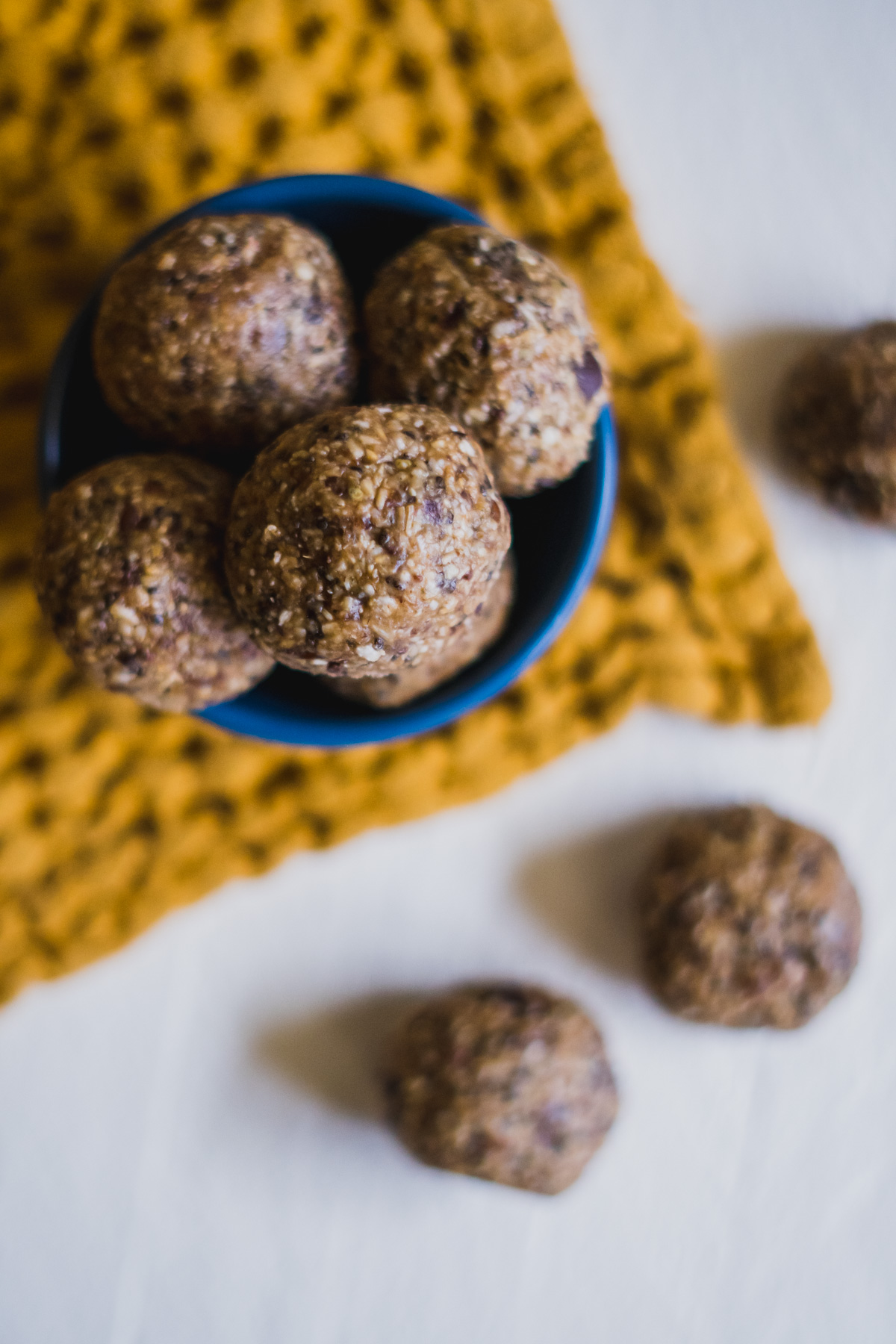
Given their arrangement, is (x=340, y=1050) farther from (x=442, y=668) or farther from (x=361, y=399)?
(x=361, y=399)

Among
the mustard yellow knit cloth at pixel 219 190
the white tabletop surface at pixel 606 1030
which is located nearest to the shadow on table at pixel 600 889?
the white tabletop surface at pixel 606 1030

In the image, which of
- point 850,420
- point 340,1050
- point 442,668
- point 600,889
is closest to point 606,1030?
point 600,889

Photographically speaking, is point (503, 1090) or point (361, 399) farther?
point (503, 1090)

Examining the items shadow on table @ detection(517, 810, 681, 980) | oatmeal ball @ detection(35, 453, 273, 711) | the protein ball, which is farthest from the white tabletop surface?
oatmeal ball @ detection(35, 453, 273, 711)

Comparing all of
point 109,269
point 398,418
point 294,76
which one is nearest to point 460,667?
point 398,418

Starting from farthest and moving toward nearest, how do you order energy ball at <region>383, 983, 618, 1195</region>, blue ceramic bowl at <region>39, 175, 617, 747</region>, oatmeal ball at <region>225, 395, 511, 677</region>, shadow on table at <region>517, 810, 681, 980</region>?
shadow on table at <region>517, 810, 681, 980</region>
energy ball at <region>383, 983, 618, 1195</region>
blue ceramic bowl at <region>39, 175, 617, 747</region>
oatmeal ball at <region>225, 395, 511, 677</region>

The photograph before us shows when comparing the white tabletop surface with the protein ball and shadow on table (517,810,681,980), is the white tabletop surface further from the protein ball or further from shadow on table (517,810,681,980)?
the protein ball

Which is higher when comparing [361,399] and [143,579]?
[361,399]

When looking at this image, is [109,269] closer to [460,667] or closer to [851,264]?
[460,667]
